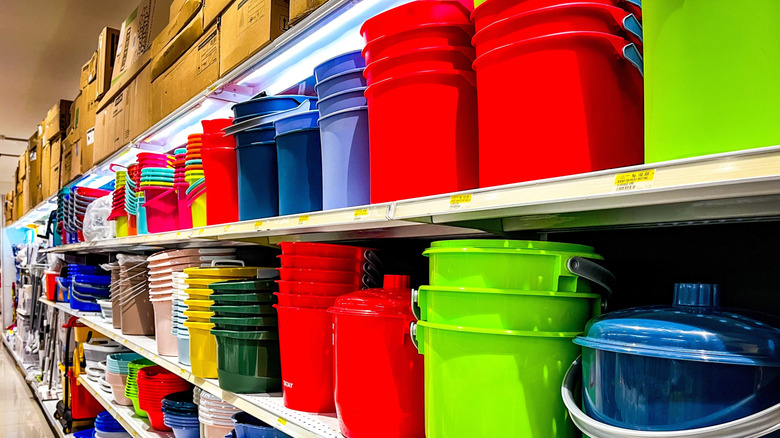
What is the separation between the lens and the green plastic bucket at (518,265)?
901 mm

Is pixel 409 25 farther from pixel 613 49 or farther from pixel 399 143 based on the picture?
pixel 613 49

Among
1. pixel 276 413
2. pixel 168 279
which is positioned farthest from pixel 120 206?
pixel 276 413

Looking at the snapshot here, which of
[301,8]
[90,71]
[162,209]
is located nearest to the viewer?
[301,8]

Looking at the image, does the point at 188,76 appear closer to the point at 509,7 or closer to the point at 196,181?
the point at 196,181

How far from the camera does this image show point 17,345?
→ 8.24 m

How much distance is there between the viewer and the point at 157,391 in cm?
259

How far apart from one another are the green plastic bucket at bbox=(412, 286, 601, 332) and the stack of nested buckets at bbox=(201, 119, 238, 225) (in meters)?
1.09

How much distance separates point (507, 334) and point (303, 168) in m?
0.81

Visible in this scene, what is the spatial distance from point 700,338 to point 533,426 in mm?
313

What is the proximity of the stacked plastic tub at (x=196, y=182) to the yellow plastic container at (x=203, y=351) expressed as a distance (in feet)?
1.33

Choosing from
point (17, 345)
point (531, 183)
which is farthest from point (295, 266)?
point (17, 345)

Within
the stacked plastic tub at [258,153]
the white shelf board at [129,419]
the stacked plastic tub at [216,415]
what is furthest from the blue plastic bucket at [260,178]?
the white shelf board at [129,419]

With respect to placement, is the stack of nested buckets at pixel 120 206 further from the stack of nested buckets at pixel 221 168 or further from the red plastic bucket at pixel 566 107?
the red plastic bucket at pixel 566 107

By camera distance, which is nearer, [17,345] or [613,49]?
[613,49]
